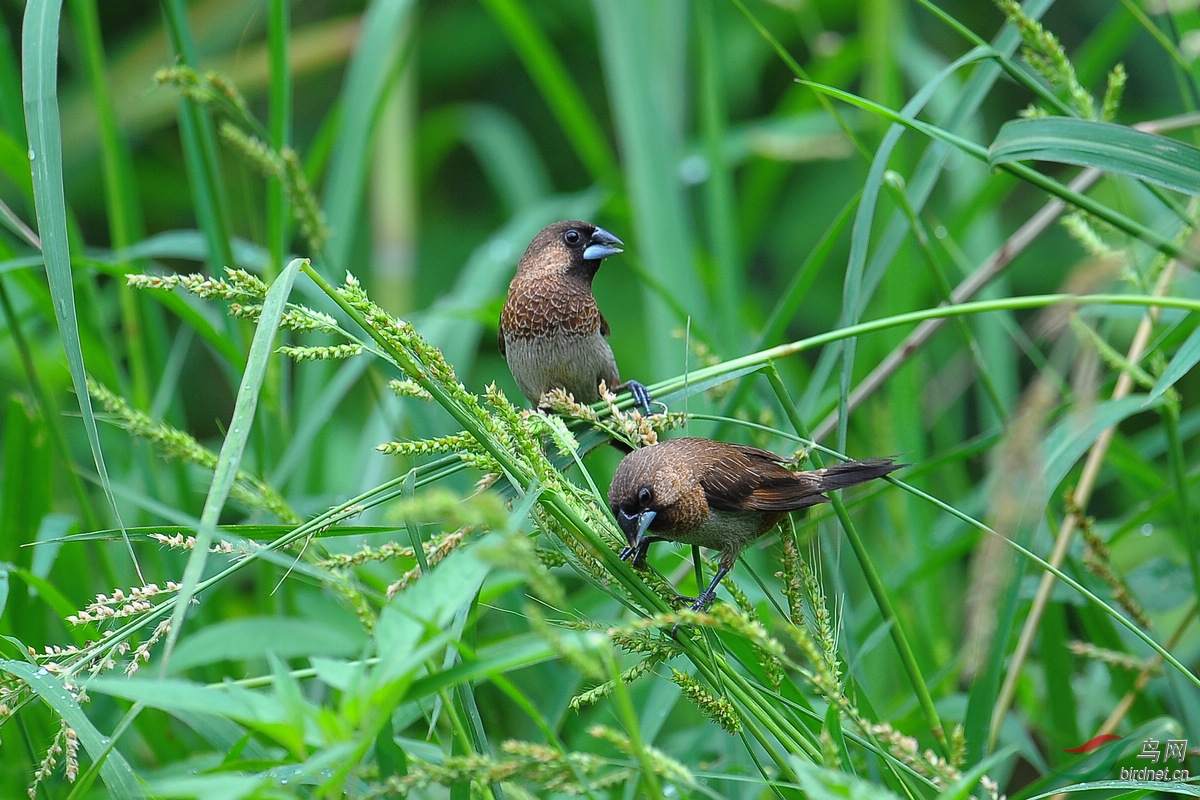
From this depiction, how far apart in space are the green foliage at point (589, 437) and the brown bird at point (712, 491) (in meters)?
0.07

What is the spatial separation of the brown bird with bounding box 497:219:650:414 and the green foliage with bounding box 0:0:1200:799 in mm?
236

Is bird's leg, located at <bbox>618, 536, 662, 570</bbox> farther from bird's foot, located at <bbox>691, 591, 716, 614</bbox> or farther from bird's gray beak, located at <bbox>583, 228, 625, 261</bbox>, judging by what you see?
bird's gray beak, located at <bbox>583, 228, 625, 261</bbox>

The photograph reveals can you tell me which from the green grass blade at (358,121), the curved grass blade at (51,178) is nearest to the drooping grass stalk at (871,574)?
the curved grass blade at (51,178)

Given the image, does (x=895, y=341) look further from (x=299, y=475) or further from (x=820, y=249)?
(x=299, y=475)

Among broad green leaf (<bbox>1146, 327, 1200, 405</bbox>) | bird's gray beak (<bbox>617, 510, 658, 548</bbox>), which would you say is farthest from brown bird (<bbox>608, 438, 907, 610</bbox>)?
broad green leaf (<bbox>1146, 327, 1200, 405</bbox>)

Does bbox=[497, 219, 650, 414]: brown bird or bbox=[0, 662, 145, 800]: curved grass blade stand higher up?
bbox=[497, 219, 650, 414]: brown bird

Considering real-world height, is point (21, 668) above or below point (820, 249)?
below

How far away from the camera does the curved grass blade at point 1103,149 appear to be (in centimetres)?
160

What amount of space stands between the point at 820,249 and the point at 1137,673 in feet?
3.67

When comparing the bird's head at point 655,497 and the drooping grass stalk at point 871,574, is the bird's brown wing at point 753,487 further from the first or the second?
the drooping grass stalk at point 871,574

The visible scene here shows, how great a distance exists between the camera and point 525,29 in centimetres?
349

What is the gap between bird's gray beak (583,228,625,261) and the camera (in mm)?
2549

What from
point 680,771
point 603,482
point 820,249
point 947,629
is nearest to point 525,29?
point 603,482

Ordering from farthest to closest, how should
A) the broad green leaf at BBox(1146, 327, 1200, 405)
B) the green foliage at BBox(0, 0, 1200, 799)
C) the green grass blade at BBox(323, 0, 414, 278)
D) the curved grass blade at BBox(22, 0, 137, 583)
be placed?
the green grass blade at BBox(323, 0, 414, 278)
the broad green leaf at BBox(1146, 327, 1200, 405)
the curved grass blade at BBox(22, 0, 137, 583)
the green foliage at BBox(0, 0, 1200, 799)
